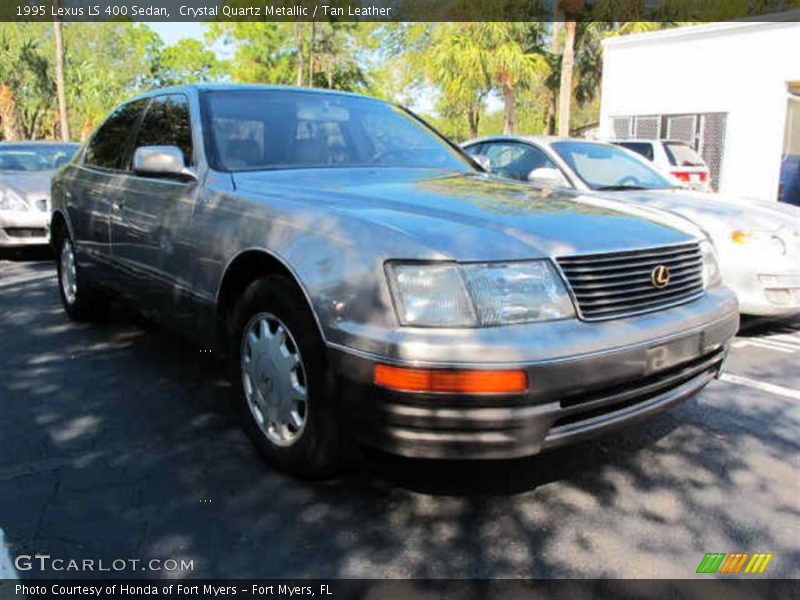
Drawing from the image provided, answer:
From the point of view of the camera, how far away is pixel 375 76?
3734 cm

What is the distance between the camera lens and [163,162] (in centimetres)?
336

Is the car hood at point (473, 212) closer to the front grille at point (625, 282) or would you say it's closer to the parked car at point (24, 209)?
the front grille at point (625, 282)

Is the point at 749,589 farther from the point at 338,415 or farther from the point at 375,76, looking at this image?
the point at 375,76

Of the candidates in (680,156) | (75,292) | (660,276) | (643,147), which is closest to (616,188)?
(660,276)

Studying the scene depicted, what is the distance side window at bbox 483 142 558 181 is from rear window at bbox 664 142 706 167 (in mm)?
5797

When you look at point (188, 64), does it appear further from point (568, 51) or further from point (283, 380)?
point (283, 380)


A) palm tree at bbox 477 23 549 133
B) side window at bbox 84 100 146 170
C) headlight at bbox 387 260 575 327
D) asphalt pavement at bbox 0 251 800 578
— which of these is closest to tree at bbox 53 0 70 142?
palm tree at bbox 477 23 549 133

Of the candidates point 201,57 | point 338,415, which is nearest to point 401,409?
point 338,415

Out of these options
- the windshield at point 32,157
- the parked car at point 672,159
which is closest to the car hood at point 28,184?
the windshield at point 32,157

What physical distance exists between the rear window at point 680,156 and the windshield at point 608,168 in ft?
17.2

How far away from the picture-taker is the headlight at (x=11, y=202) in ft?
26.4

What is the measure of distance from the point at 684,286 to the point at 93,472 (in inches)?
101

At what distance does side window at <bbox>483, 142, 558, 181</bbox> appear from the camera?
6.12 m

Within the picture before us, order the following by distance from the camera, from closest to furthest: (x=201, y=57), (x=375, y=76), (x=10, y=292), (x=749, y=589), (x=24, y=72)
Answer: (x=749, y=589) → (x=10, y=292) → (x=24, y=72) → (x=375, y=76) → (x=201, y=57)
